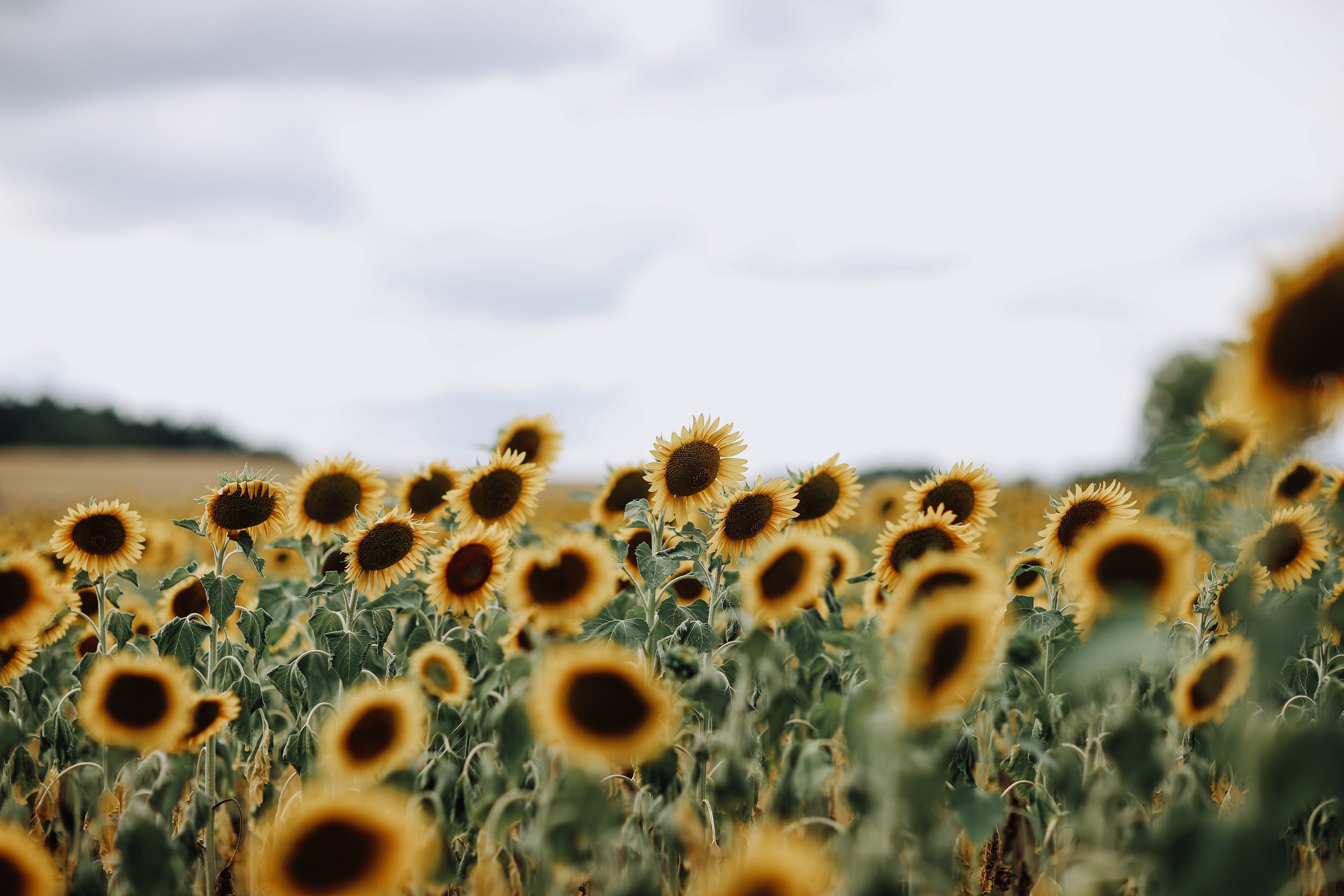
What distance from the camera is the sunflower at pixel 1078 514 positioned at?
110 inches

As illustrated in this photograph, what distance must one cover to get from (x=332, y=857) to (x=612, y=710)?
653mm

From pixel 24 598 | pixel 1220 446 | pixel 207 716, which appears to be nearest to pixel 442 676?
pixel 207 716

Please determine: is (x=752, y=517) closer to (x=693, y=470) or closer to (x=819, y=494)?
(x=693, y=470)

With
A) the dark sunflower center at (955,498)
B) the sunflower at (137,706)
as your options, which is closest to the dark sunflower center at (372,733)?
the sunflower at (137,706)

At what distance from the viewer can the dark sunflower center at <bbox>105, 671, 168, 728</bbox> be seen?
228cm

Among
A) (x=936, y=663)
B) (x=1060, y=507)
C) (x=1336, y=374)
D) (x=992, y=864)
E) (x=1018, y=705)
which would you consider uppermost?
(x=1336, y=374)

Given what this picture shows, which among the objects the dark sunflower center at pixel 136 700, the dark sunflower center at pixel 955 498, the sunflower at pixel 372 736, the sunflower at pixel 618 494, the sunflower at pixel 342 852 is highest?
the sunflower at pixel 618 494

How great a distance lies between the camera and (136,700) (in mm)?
2301

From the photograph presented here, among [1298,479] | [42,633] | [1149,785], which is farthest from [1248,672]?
[42,633]

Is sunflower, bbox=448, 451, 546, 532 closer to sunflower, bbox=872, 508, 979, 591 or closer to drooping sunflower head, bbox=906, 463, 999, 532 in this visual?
sunflower, bbox=872, 508, 979, 591

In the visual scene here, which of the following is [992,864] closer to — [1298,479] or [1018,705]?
[1018,705]

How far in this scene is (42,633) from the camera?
12.2 ft

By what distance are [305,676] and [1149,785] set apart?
250 cm

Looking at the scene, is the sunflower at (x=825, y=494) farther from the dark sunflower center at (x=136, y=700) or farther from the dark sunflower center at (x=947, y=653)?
the dark sunflower center at (x=136, y=700)
